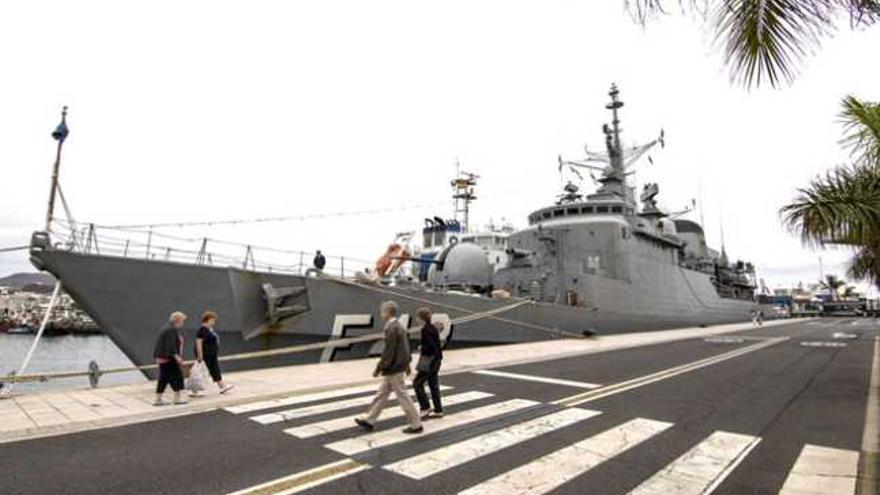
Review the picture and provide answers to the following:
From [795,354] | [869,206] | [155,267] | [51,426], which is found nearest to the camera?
[51,426]

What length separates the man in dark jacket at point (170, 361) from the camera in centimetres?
648

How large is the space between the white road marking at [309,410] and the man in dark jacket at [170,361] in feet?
4.74

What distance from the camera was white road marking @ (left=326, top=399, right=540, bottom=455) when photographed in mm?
4793

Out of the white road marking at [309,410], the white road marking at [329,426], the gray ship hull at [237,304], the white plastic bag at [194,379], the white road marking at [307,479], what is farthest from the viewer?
the gray ship hull at [237,304]

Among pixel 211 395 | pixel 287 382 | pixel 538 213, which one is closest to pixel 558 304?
pixel 538 213

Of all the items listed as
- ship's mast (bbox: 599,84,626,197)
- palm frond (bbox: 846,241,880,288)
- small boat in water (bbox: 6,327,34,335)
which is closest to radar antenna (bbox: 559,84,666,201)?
ship's mast (bbox: 599,84,626,197)

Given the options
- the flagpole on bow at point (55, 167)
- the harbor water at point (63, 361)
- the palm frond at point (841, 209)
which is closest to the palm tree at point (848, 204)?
the palm frond at point (841, 209)

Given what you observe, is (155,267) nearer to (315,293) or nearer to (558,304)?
(315,293)

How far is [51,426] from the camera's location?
530 cm

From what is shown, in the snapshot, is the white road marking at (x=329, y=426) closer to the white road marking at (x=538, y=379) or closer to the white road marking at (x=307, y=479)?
the white road marking at (x=307, y=479)

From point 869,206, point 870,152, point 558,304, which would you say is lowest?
point 558,304

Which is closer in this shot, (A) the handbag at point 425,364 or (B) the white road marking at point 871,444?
(B) the white road marking at point 871,444

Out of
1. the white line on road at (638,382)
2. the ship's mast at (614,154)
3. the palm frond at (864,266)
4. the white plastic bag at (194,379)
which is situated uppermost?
the ship's mast at (614,154)

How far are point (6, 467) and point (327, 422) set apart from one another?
2964 mm
